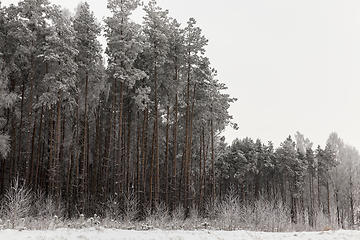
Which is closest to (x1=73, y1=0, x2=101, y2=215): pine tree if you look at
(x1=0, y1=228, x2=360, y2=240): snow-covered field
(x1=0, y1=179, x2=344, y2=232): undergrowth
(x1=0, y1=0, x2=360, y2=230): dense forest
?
(x1=0, y1=0, x2=360, y2=230): dense forest

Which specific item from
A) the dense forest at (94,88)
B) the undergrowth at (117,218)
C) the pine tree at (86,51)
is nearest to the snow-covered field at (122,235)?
the undergrowth at (117,218)

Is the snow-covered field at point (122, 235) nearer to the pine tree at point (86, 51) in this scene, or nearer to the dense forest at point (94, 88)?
the dense forest at point (94, 88)

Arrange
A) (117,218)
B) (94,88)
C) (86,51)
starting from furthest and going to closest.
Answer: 1. (94,88)
2. (86,51)
3. (117,218)

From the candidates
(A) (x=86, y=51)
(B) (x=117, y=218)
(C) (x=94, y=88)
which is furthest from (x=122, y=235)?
(A) (x=86, y=51)

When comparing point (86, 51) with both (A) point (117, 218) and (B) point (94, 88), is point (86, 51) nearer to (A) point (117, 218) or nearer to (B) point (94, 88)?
(B) point (94, 88)

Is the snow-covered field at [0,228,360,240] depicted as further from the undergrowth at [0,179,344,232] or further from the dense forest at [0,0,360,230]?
the dense forest at [0,0,360,230]

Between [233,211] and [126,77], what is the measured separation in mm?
11896

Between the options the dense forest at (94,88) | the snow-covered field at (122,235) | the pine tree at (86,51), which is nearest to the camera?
the snow-covered field at (122,235)

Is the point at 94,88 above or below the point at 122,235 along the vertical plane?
above

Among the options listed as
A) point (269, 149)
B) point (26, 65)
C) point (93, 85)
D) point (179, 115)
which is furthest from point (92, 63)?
point (269, 149)

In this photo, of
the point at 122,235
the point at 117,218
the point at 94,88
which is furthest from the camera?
the point at 94,88

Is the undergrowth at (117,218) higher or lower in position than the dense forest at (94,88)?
lower

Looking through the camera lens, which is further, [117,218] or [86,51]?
[86,51]

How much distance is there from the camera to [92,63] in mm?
22703
